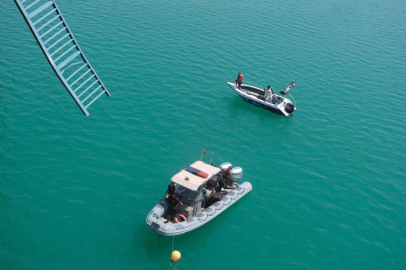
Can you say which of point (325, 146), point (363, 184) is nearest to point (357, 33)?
point (325, 146)

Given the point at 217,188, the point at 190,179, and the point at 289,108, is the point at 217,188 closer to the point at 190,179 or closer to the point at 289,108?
the point at 190,179

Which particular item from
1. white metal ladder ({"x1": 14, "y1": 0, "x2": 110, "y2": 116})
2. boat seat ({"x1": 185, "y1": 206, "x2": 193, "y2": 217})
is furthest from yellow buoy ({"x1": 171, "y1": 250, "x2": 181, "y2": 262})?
white metal ladder ({"x1": 14, "y1": 0, "x2": 110, "y2": 116})

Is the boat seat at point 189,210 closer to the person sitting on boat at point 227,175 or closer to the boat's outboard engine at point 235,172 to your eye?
the person sitting on boat at point 227,175

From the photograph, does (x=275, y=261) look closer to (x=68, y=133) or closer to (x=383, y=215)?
(x=383, y=215)

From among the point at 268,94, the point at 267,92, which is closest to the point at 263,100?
the point at 268,94

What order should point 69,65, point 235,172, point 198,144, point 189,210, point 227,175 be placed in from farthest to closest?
point 198,144 → point 235,172 → point 227,175 → point 189,210 → point 69,65

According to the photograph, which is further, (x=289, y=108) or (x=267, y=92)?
(x=267, y=92)

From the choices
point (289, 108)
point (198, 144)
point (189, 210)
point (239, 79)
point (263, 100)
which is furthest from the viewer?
point (239, 79)
